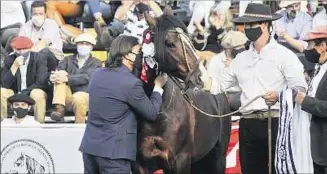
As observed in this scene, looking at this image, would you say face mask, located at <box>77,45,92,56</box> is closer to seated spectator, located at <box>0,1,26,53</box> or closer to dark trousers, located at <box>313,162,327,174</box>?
seated spectator, located at <box>0,1,26,53</box>

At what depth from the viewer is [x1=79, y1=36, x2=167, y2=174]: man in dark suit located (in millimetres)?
6230

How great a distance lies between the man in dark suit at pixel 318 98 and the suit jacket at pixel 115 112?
133cm

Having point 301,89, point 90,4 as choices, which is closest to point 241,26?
point 90,4

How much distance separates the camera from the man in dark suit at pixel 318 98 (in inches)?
246

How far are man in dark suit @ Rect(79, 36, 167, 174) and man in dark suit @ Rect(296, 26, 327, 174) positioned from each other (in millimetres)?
→ 1316

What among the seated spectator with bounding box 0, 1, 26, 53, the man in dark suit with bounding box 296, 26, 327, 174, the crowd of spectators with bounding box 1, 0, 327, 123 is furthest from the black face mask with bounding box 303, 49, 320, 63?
the seated spectator with bounding box 0, 1, 26, 53

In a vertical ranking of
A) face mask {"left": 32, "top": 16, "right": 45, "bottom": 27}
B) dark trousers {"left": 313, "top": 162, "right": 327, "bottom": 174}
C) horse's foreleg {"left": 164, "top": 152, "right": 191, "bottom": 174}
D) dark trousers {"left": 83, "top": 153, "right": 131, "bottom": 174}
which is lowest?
horse's foreleg {"left": 164, "top": 152, "right": 191, "bottom": 174}

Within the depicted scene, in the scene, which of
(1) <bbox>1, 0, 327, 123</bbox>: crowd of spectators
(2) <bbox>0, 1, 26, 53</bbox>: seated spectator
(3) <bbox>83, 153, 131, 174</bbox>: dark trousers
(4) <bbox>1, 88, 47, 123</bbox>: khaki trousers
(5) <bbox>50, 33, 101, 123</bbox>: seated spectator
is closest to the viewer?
(3) <bbox>83, 153, 131, 174</bbox>: dark trousers

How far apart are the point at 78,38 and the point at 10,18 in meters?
2.07

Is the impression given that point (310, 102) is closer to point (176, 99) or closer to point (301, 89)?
point (301, 89)

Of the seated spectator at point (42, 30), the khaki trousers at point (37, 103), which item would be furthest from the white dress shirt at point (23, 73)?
the seated spectator at point (42, 30)

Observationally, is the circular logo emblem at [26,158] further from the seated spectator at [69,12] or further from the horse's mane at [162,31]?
the horse's mane at [162,31]

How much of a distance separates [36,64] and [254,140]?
4.39m

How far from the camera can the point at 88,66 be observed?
10562 mm
